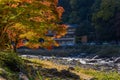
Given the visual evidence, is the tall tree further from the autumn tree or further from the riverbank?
the autumn tree

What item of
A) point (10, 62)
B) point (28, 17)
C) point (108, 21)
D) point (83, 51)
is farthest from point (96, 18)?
point (10, 62)

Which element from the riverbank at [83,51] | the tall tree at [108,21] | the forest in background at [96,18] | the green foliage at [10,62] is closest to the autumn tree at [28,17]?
the green foliage at [10,62]

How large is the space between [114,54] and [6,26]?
134 feet

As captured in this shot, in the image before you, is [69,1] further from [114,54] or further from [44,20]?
[44,20]

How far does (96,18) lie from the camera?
67.6 meters

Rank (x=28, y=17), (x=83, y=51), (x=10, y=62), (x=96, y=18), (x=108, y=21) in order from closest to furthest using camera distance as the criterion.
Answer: (x=10, y=62), (x=28, y=17), (x=108, y=21), (x=96, y=18), (x=83, y=51)

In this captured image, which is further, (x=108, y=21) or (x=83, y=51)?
(x=83, y=51)

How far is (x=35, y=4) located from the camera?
→ 66.8 ft

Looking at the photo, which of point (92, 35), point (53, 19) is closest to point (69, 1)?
point (92, 35)

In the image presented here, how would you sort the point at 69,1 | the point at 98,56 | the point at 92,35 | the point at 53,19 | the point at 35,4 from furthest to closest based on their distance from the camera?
the point at 69,1, the point at 92,35, the point at 98,56, the point at 53,19, the point at 35,4

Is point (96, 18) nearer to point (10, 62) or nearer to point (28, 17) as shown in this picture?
point (28, 17)

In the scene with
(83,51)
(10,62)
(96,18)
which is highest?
(10,62)

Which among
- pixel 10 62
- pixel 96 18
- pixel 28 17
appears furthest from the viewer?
pixel 96 18

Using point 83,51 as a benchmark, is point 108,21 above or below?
above
